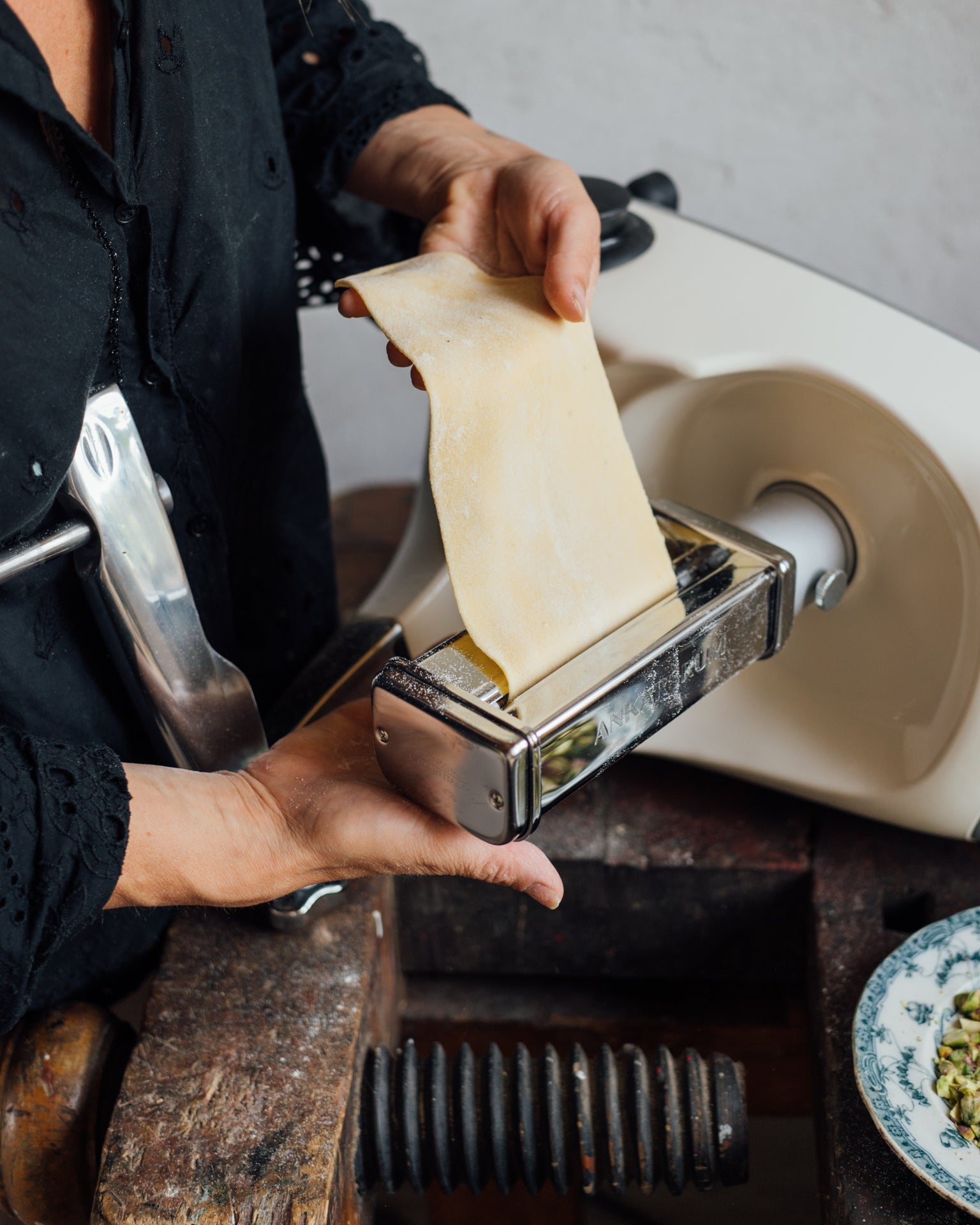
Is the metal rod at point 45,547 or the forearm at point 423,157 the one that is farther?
the forearm at point 423,157

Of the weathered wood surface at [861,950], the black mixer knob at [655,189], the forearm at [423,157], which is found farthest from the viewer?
the black mixer knob at [655,189]

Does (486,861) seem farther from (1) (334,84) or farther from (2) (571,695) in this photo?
(1) (334,84)

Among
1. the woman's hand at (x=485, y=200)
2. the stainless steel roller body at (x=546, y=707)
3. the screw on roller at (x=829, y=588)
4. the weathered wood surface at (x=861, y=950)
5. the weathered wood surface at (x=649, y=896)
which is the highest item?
the woman's hand at (x=485, y=200)

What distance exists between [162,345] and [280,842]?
26cm

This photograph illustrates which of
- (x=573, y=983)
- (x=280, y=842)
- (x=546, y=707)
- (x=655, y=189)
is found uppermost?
(x=655, y=189)

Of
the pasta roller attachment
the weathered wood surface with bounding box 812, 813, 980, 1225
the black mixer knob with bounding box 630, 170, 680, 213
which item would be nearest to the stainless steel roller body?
the pasta roller attachment

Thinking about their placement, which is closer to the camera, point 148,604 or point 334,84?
point 148,604

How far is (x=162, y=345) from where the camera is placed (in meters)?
0.58

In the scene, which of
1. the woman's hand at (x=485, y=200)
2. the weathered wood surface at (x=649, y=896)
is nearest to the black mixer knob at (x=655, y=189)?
the woman's hand at (x=485, y=200)

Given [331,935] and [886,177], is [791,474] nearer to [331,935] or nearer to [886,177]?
[331,935]

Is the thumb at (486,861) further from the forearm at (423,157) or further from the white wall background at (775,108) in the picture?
the white wall background at (775,108)

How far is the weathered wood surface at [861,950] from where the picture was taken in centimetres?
58

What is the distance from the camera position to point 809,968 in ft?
2.46

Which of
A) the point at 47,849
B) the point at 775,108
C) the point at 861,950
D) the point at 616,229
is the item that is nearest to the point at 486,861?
the point at 47,849
